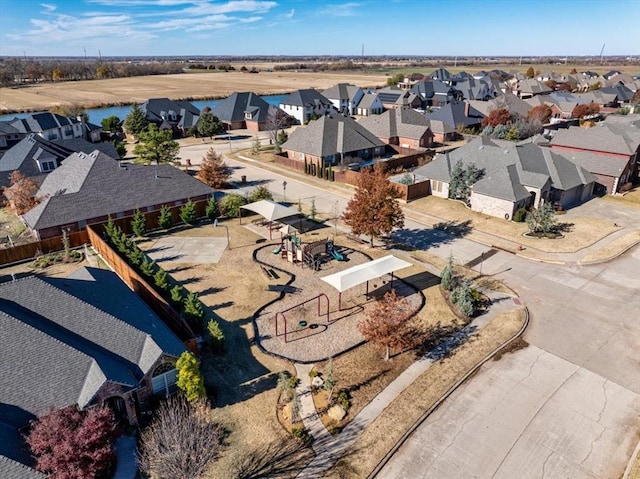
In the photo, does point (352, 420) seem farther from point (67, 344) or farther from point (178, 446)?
point (67, 344)

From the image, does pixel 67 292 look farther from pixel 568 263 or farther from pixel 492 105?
pixel 492 105

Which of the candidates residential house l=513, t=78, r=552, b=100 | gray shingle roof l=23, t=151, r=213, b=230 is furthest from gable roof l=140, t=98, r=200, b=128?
residential house l=513, t=78, r=552, b=100

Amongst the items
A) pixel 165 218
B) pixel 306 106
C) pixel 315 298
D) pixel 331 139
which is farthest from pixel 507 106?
pixel 315 298

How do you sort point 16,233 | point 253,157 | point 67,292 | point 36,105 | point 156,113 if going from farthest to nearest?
point 36,105
point 156,113
point 253,157
point 16,233
point 67,292

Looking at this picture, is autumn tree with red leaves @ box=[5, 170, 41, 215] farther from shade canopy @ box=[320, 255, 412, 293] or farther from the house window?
shade canopy @ box=[320, 255, 412, 293]

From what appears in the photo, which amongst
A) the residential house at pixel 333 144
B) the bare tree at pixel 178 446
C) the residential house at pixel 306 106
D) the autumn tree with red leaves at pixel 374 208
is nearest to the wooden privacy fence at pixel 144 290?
the bare tree at pixel 178 446

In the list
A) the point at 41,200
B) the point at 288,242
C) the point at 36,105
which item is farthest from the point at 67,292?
the point at 36,105
